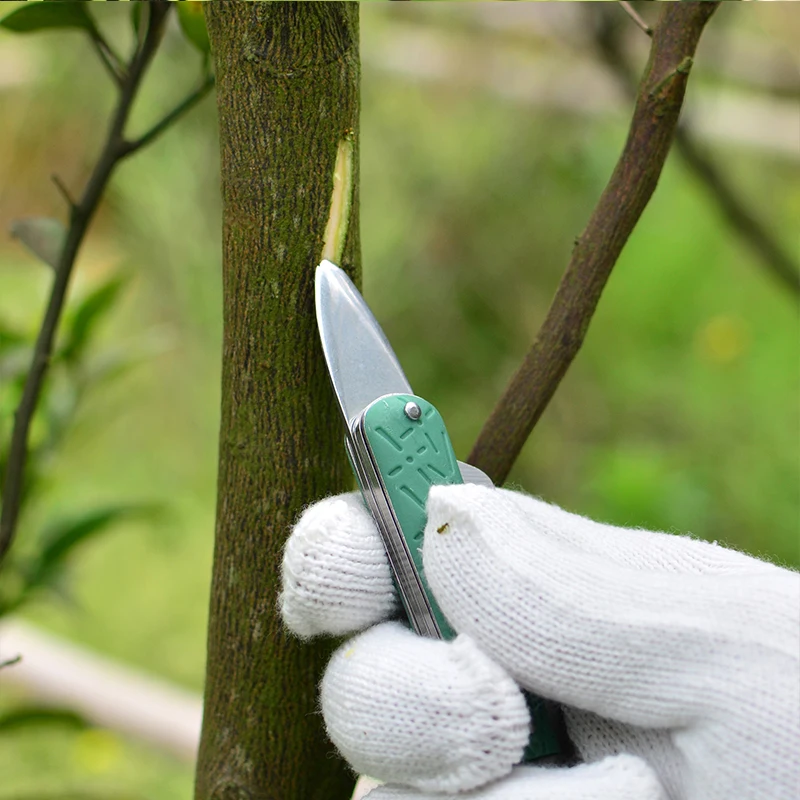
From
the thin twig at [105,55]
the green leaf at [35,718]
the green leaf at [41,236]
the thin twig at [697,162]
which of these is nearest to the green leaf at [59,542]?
the green leaf at [35,718]

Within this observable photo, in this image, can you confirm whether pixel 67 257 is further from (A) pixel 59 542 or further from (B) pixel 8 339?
(A) pixel 59 542

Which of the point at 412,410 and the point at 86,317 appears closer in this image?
the point at 412,410

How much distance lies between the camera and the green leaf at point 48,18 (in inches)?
20.0

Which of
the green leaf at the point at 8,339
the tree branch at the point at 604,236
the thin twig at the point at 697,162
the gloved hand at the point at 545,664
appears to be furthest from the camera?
the thin twig at the point at 697,162

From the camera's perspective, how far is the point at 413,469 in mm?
375

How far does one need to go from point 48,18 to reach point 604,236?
0.34m

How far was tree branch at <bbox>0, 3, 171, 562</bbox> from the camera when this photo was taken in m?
0.55

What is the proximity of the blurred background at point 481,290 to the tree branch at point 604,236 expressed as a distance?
1.10m

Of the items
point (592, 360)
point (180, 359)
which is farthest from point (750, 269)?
point (180, 359)

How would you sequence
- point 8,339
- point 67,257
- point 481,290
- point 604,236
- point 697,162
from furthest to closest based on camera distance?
point 481,290, point 697,162, point 8,339, point 67,257, point 604,236

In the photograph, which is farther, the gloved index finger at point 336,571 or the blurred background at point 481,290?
the blurred background at point 481,290

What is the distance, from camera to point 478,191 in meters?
1.96

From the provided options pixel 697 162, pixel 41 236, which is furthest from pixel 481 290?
pixel 41 236

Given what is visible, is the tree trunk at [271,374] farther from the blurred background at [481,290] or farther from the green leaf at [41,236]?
the blurred background at [481,290]
